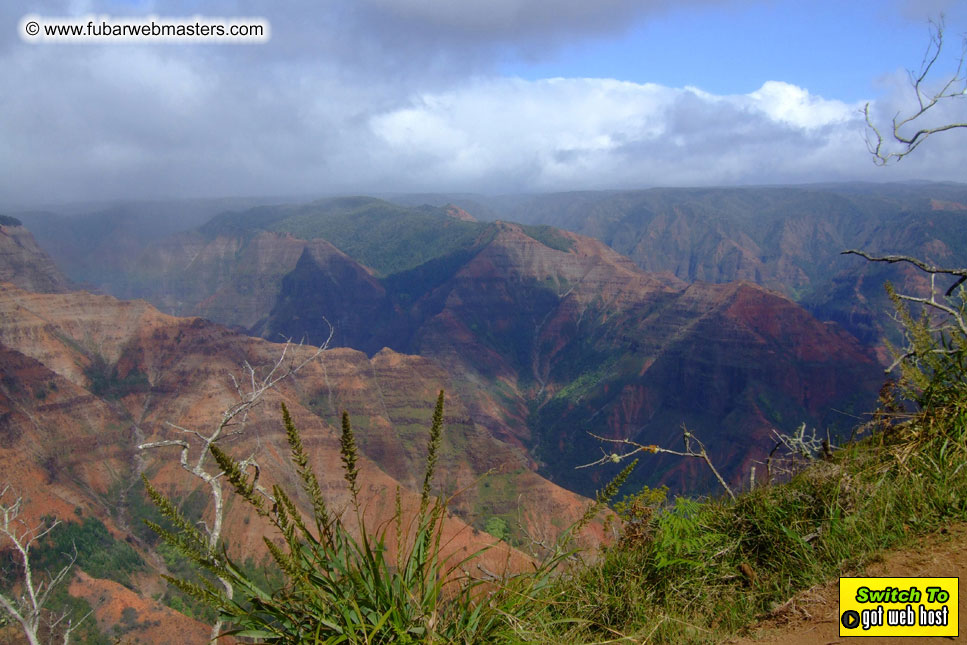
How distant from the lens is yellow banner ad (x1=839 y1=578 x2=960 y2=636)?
2.95 meters

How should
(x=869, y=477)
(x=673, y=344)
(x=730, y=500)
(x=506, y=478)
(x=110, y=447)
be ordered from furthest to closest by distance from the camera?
(x=673, y=344), (x=506, y=478), (x=110, y=447), (x=730, y=500), (x=869, y=477)

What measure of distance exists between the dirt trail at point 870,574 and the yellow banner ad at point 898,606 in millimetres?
38

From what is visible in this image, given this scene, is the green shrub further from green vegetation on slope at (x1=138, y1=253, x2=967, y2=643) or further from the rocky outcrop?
the rocky outcrop

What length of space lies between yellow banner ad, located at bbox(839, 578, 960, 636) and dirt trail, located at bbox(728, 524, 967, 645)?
0.04m

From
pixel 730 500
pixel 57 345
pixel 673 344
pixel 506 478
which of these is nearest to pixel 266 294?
pixel 57 345

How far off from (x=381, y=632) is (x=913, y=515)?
343cm

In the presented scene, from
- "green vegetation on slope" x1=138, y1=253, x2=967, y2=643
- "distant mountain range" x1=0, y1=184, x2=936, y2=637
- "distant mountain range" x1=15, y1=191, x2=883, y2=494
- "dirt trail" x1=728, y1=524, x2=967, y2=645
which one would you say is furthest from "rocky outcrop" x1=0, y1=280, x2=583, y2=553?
"dirt trail" x1=728, y1=524, x2=967, y2=645

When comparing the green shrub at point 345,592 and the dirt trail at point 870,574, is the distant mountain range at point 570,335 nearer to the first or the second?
the dirt trail at point 870,574

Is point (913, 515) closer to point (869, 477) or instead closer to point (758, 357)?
point (869, 477)

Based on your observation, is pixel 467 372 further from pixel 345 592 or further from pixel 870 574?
pixel 345 592

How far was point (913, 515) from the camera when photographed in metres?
3.65

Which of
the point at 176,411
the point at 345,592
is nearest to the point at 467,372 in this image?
the point at 176,411

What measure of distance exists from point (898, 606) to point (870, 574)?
26 centimetres

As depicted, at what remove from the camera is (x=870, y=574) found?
3363 mm
